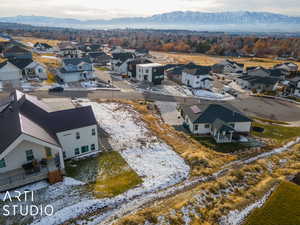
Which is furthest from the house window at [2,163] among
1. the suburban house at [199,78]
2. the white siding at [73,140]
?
the suburban house at [199,78]

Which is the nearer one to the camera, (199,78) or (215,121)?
(215,121)

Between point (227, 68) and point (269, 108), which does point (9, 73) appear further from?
point (227, 68)

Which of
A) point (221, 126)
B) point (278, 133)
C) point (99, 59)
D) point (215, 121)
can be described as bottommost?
point (278, 133)

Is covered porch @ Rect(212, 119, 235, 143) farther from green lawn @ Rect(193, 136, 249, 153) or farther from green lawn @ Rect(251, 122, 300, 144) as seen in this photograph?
green lawn @ Rect(251, 122, 300, 144)

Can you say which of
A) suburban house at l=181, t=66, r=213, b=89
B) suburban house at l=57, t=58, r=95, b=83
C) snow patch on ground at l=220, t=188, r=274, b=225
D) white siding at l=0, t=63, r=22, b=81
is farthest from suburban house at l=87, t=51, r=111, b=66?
snow patch on ground at l=220, t=188, r=274, b=225

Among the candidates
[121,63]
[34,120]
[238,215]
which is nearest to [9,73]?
[121,63]

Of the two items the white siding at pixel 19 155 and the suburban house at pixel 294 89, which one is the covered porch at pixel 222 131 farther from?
the suburban house at pixel 294 89

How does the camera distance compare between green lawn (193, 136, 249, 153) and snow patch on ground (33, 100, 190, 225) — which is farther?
green lawn (193, 136, 249, 153)
